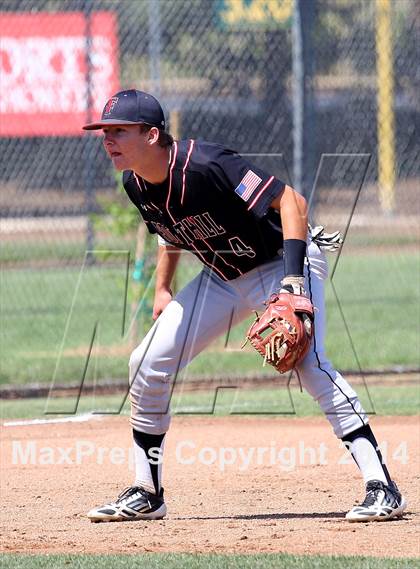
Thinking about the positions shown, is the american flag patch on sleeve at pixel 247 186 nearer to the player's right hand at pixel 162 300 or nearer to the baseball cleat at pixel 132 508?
the player's right hand at pixel 162 300

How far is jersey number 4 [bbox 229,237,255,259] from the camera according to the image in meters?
5.17

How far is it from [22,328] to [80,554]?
24.8ft

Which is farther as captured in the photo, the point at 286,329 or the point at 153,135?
the point at 153,135

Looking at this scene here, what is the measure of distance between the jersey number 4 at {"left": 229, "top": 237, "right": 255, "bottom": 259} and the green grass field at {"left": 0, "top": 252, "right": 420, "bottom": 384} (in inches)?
139

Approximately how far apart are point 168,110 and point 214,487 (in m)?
5.31

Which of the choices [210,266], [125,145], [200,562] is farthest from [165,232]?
[200,562]

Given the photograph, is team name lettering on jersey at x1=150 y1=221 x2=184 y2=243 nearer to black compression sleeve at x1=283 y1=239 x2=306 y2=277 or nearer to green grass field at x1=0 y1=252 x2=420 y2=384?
black compression sleeve at x1=283 y1=239 x2=306 y2=277

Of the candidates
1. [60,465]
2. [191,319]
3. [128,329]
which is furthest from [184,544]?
[128,329]

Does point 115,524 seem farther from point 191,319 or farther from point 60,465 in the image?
point 60,465

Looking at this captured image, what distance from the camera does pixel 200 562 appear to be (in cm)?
429

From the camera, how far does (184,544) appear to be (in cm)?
467

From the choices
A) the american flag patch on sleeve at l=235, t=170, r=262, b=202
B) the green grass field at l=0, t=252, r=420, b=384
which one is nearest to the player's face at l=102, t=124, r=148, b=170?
the american flag patch on sleeve at l=235, t=170, r=262, b=202

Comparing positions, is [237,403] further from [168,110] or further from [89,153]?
[168,110]

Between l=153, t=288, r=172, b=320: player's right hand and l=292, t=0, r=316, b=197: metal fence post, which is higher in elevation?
l=292, t=0, r=316, b=197: metal fence post
